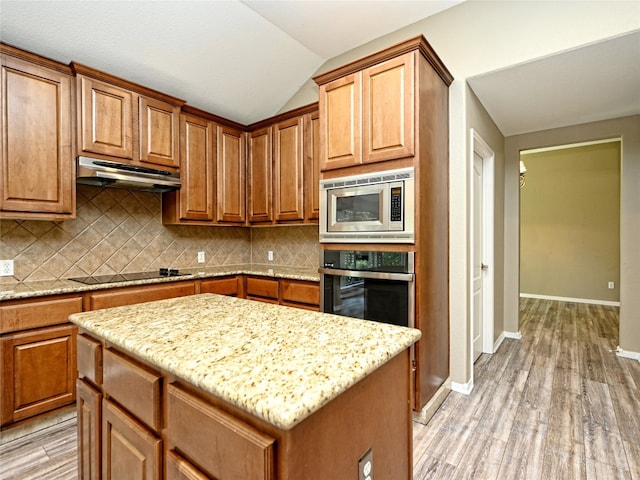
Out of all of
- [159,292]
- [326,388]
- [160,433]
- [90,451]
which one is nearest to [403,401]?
[326,388]

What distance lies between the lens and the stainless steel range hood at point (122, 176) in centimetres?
243

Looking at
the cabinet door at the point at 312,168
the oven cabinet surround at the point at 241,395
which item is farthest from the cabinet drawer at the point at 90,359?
the cabinet door at the point at 312,168

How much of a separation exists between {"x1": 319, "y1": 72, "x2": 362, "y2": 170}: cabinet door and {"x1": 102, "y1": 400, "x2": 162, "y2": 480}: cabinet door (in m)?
1.99

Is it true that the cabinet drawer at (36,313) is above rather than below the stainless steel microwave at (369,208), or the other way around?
below

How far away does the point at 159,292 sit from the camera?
8.93ft

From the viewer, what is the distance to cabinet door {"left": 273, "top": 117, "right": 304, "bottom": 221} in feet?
10.8

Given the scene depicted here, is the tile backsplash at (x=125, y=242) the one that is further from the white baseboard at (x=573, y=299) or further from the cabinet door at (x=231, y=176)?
the white baseboard at (x=573, y=299)

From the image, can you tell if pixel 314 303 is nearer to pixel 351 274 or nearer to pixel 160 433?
pixel 351 274

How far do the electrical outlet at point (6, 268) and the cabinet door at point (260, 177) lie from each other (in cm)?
203

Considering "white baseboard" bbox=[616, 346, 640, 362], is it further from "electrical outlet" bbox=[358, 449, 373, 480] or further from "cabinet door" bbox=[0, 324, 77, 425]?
"cabinet door" bbox=[0, 324, 77, 425]

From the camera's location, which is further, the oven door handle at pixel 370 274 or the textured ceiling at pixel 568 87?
the textured ceiling at pixel 568 87

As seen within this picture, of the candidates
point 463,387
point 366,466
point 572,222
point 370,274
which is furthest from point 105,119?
point 572,222

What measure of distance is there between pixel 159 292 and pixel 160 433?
200cm

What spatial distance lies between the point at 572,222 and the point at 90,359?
7.33 m
